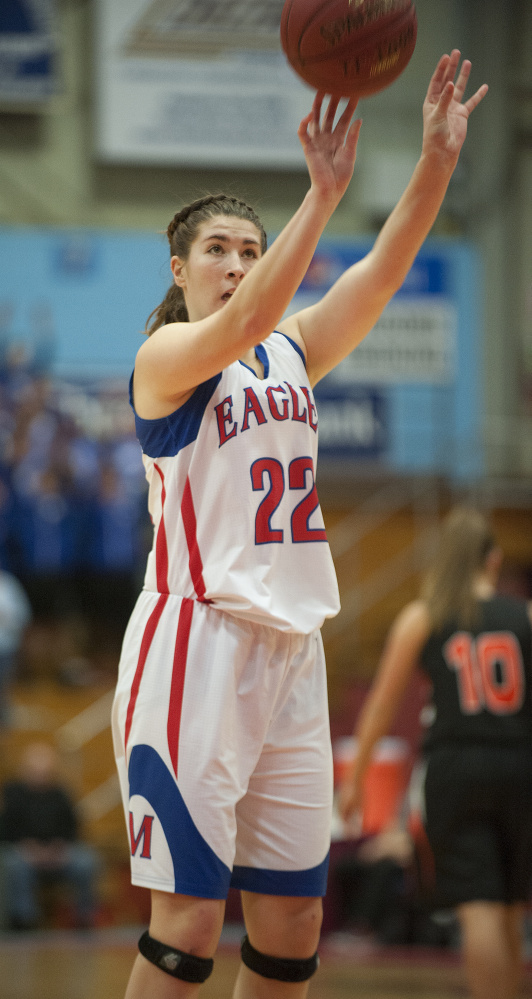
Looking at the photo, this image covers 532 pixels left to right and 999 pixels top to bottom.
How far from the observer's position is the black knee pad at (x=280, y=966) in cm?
255

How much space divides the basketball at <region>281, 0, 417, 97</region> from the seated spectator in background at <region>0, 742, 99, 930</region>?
6.14 m

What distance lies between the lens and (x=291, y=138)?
12.7m

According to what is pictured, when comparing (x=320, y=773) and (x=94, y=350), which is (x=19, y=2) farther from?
(x=320, y=773)

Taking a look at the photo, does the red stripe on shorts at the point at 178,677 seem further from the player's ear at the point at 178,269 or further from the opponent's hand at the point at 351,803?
the opponent's hand at the point at 351,803

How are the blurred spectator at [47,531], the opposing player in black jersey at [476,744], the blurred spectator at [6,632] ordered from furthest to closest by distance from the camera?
the blurred spectator at [47,531]
the blurred spectator at [6,632]
the opposing player in black jersey at [476,744]

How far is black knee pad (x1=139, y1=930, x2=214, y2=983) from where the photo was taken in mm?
2352

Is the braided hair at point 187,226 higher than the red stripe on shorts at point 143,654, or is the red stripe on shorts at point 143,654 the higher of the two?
the braided hair at point 187,226

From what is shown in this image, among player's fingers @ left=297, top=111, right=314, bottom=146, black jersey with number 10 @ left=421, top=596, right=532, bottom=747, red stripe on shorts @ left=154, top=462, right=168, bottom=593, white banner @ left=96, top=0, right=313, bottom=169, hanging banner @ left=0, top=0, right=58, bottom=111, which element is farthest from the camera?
white banner @ left=96, top=0, right=313, bottom=169

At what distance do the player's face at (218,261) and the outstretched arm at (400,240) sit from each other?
0.82 feet

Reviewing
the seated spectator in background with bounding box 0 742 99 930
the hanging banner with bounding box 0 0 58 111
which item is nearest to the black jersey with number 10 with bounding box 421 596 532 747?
the seated spectator in background with bounding box 0 742 99 930

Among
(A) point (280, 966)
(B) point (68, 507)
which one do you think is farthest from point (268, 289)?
(B) point (68, 507)

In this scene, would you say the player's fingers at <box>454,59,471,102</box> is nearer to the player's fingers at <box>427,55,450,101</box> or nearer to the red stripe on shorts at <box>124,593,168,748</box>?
the player's fingers at <box>427,55,450,101</box>

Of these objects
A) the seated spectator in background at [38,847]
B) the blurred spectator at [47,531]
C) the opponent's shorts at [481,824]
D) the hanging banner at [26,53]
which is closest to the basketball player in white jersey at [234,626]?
the opponent's shorts at [481,824]

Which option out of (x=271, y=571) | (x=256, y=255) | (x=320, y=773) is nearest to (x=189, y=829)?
(x=320, y=773)
